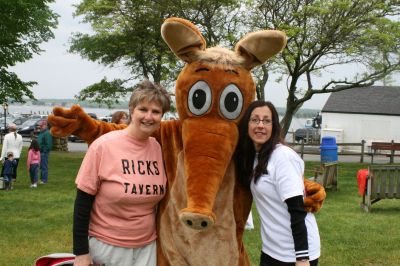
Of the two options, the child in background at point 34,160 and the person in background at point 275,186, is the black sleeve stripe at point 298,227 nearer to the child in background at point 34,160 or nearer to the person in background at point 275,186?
the person in background at point 275,186

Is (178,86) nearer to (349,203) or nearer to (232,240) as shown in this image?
(232,240)

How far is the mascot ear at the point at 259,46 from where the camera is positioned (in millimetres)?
2990

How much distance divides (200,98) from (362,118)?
3022 centimetres

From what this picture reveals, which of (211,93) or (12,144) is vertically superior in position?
(211,93)

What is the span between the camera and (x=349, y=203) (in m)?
10.9

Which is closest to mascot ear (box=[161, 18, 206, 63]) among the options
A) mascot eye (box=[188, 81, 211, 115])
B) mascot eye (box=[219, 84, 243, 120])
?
mascot eye (box=[188, 81, 211, 115])

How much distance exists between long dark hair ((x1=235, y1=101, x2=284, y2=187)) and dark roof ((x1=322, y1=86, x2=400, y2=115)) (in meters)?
30.1

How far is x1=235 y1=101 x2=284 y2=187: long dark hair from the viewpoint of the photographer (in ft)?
9.52

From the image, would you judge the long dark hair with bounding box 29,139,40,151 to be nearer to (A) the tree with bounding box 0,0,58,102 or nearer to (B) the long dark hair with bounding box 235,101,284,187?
(A) the tree with bounding box 0,0,58,102

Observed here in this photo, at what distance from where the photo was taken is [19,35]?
58.1 feet

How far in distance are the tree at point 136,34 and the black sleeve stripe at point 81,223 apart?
1357cm

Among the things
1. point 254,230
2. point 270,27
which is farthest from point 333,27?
point 254,230

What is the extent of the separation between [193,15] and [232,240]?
1478 centimetres

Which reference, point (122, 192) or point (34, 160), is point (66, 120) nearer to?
point (122, 192)
